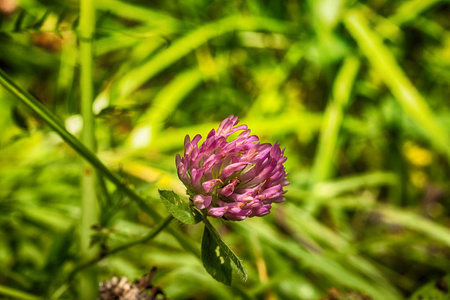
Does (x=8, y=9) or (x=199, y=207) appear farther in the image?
(x=8, y=9)

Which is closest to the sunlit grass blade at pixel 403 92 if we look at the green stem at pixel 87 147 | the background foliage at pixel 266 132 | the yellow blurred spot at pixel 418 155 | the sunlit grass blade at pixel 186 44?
the background foliage at pixel 266 132

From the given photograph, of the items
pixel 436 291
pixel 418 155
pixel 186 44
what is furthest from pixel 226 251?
pixel 418 155

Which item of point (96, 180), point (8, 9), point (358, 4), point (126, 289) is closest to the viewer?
point (126, 289)

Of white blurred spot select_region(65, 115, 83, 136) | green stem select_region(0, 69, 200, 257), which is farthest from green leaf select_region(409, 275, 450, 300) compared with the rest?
white blurred spot select_region(65, 115, 83, 136)

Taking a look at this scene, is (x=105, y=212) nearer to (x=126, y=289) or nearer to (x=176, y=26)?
(x=126, y=289)

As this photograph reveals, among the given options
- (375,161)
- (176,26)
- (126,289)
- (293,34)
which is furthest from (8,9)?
(375,161)

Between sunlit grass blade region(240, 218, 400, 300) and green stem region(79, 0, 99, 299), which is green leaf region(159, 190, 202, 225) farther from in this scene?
sunlit grass blade region(240, 218, 400, 300)

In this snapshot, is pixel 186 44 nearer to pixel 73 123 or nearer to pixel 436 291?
pixel 73 123
